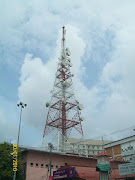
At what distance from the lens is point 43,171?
37.8m

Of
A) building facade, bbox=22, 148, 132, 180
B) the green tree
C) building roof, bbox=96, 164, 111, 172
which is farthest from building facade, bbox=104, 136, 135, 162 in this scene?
the green tree

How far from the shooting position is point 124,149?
173 feet

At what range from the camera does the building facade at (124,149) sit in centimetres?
5047

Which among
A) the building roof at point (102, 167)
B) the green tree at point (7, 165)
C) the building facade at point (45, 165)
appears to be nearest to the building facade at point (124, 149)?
the building facade at point (45, 165)

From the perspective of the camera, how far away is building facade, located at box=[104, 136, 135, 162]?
50.5m

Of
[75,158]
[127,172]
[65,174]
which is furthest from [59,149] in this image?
[127,172]

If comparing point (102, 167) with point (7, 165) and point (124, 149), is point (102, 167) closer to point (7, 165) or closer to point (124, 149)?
point (7, 165)

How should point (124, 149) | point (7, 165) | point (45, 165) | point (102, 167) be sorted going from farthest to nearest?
point (124, 149)
point (45, 165)
point (7, 165)
point (102, 167)

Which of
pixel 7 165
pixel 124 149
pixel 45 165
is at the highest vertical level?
pixel 124 149

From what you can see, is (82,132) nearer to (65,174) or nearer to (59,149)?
(59,149)

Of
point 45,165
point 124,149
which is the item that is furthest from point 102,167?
point 124,149

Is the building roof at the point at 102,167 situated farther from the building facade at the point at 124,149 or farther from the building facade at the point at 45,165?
the building facade at the point at 124,149

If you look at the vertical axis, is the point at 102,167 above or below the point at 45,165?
above

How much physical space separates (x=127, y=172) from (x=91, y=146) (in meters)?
84.3
